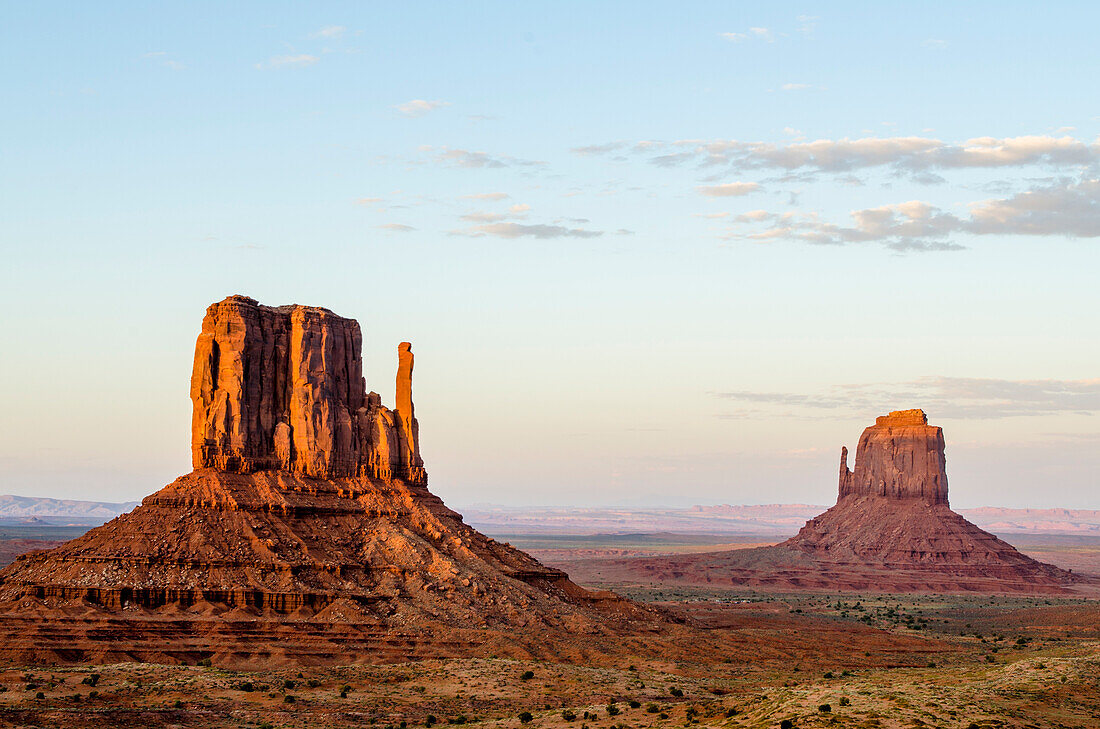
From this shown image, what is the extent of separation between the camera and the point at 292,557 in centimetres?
8781

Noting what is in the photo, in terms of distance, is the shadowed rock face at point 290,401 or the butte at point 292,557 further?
the shadowed rock face at point 290,401

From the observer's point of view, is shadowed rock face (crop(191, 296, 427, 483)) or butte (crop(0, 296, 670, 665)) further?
shadowed rock face (crop(191, 296, 427, 483))

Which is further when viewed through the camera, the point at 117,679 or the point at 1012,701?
the point at 117,679

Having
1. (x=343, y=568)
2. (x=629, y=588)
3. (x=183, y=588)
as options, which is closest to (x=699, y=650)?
(x=343, y=568)

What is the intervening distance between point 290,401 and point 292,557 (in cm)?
1334

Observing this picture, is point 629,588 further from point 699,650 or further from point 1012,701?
point 1012,701

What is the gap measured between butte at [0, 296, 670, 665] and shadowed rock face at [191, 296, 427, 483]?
124mm

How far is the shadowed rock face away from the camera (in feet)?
308

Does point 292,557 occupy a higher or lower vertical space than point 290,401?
lower

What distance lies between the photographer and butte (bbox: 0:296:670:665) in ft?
264

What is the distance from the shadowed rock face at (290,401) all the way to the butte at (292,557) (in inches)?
4.9

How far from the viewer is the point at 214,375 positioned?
310 ft

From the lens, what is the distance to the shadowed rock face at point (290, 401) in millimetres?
93812

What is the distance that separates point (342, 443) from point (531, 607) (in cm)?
1840
